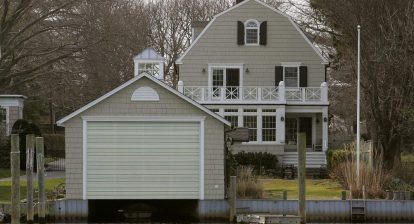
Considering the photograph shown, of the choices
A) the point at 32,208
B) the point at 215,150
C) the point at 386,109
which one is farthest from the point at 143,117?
the point at 386,109

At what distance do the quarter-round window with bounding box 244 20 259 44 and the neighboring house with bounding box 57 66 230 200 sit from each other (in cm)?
1858

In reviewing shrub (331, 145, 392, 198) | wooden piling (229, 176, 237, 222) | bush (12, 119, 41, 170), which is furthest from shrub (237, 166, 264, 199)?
bush (12, 119, 41, 170)

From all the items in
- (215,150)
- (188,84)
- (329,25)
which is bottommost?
(215,150)

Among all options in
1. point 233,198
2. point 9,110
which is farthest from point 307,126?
point 233,198

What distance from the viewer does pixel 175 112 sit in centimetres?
2948

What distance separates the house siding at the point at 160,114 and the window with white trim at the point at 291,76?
61.4 feet

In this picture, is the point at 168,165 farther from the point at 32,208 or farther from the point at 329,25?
the point at 329,25

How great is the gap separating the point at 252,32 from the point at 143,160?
19.8 m

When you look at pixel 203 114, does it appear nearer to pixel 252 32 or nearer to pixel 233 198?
pixel 233 198

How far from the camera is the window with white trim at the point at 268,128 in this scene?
45.5 metres

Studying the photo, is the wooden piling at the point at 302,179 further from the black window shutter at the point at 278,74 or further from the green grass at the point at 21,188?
the black window shutter at the point at 278,74

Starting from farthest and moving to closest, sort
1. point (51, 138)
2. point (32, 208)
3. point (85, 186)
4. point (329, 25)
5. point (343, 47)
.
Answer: point (51, 138), point (329, 25), point (343, 47), point (85, 186), point (32, 208)

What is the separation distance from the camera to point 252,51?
47344 millimetres

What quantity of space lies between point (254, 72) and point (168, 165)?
18.9 meters
